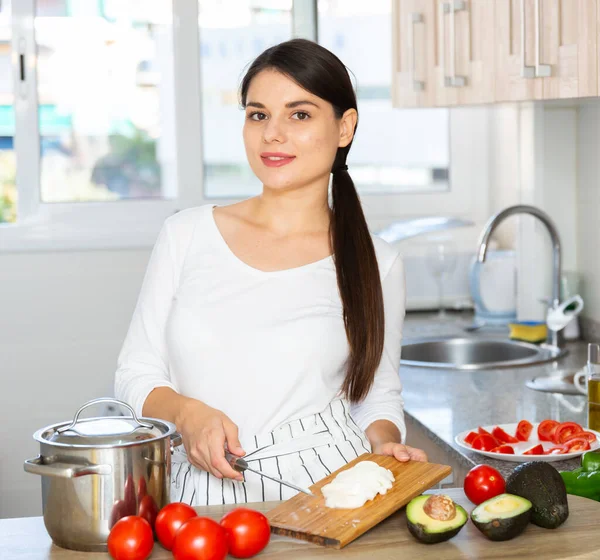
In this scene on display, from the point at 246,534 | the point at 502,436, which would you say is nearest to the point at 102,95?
the point at 502,436

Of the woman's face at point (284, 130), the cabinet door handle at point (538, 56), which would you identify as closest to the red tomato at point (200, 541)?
the woman's face at point (284, 130)

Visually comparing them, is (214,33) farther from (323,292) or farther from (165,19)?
(323,292)

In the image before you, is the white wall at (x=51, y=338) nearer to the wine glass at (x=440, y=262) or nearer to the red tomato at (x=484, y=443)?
the wine glass at (x=440, y=262)

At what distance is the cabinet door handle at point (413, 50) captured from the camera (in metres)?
2.61

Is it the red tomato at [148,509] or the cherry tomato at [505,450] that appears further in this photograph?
the cherry tomato at [505,450]

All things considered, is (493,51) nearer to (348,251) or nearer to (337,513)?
(348,251)

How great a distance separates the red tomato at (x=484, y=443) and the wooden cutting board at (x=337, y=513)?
48 cm

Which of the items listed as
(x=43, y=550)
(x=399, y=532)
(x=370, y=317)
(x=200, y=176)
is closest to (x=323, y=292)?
(x=370, y=317)

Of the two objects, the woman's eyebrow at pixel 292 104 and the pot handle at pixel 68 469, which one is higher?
the woman's eyebrow at pixel 292 104

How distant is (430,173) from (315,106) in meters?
1.92

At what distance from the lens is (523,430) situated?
187 centimetres

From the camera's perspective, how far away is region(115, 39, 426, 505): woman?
5.25ft

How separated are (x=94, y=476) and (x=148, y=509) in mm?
89

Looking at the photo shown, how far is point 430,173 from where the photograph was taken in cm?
354
